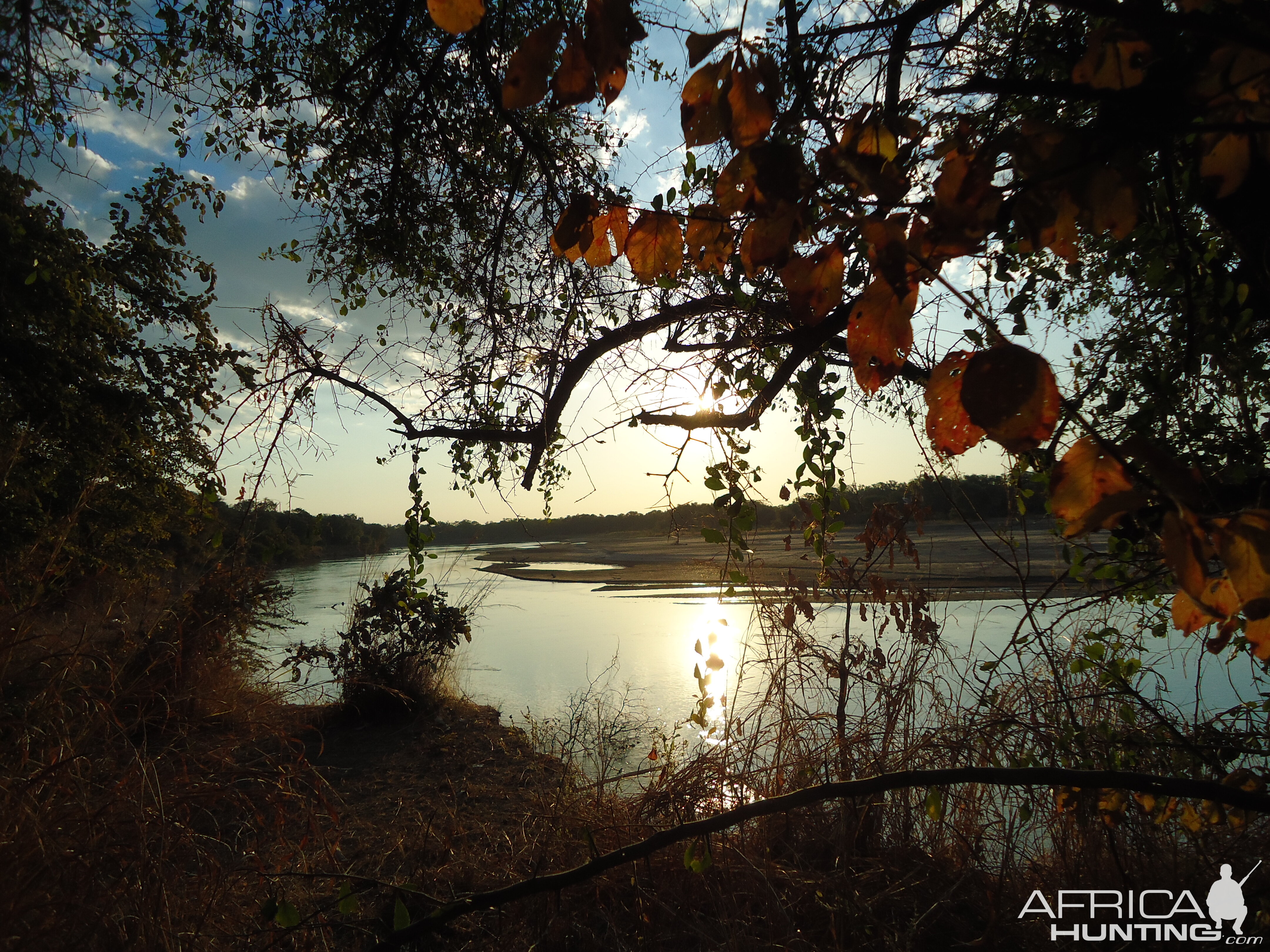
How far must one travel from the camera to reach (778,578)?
316cm

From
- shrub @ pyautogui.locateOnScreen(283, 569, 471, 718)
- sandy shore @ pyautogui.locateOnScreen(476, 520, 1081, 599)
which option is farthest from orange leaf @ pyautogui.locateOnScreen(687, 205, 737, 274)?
shrub @ pyautogui.locateOnScreen(283, 569, 471, 718)

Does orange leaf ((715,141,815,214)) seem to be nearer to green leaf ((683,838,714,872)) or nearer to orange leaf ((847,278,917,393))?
orange leaf ((847,278,917,393))

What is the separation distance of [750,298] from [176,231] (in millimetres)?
6103

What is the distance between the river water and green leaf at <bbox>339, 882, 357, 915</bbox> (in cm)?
115

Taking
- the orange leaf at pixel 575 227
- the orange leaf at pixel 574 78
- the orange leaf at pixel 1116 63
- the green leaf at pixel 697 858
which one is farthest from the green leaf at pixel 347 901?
the orange leaf at pixel 1116 63

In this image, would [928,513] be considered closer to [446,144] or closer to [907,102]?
[907,102]

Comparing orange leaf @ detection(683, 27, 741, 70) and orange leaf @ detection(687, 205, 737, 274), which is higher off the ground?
orange leaf @ detection(683, 27, 741, 70)

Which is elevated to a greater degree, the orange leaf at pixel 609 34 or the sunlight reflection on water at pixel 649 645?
the orange leaf at pixel 609 34

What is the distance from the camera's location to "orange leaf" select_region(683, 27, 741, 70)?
0.45 m

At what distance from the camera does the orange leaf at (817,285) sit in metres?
0.52

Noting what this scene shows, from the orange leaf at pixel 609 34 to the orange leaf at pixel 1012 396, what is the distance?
317 mm

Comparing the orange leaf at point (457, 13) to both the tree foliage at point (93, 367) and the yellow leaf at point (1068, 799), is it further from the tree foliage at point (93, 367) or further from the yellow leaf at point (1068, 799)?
the tree foliage at point (93, 367)

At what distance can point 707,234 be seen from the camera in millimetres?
620

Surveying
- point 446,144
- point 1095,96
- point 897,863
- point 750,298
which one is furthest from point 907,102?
point 897,863
